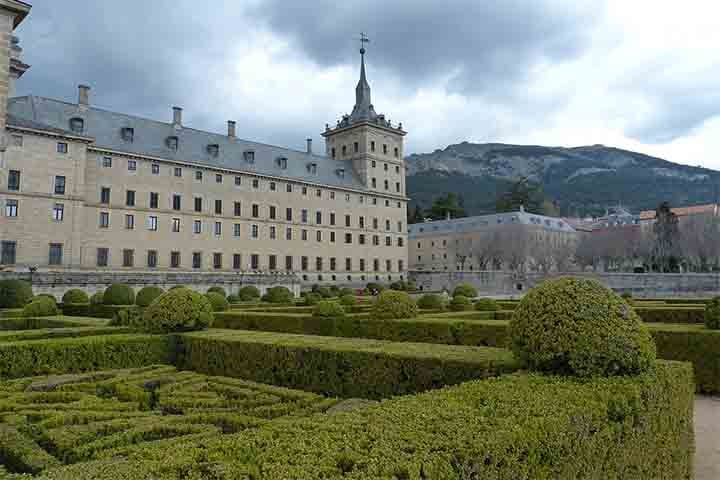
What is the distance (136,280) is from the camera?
1262 inches

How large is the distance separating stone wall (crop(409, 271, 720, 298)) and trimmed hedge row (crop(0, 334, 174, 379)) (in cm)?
3067

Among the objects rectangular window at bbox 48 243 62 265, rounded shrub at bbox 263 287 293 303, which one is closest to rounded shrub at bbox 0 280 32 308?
rounded shrub at bbox 263 287 293 303

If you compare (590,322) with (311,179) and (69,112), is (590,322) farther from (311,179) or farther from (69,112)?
(311,179)

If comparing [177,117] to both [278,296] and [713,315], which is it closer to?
[278,296]

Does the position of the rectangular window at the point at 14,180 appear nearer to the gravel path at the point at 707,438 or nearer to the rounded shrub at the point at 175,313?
the rounded shrub at the point at 175,313

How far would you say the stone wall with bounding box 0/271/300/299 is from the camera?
28.2 metres

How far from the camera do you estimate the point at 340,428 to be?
3400 mm

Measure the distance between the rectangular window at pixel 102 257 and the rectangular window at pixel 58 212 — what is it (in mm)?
3487

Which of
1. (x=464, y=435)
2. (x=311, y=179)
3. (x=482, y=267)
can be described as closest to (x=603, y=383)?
(x=464, y=435)

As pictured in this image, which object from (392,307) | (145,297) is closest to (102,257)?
(145,297)

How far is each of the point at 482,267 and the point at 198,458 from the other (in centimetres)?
6405

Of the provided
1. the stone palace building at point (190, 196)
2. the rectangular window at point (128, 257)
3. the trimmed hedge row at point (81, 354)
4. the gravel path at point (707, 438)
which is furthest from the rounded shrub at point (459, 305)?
the rectangular window at point (128, 257)

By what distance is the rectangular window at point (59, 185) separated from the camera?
33.9m

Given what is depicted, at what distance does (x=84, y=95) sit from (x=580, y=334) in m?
42.3
